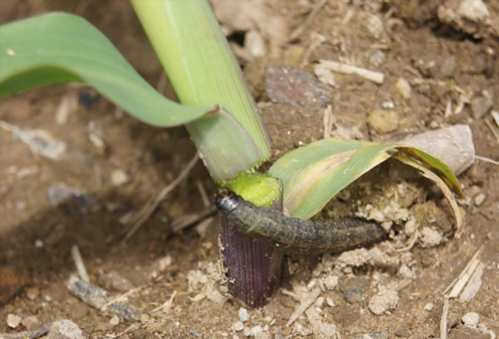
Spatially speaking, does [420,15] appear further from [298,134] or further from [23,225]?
[23,225]

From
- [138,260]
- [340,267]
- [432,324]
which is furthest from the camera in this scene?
[138,260]

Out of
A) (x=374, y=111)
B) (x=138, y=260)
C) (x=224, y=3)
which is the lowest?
(x=138, y=260)

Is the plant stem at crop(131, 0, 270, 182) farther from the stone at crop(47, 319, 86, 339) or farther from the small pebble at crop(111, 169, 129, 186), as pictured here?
the small pebble at crop(111, 169, 129, 186)

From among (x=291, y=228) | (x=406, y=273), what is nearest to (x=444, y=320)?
(x=406, y=273)

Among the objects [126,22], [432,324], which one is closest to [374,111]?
[432,324]

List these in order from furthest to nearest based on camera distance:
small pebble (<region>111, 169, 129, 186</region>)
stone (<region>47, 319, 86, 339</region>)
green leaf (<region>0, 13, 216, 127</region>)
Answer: small pebble (<region>111, 169, 129, 186</region>) → stone (<region>47, 319, 86, 339</region>) → green leaf (<region>0, 13, 216, 127</region>)

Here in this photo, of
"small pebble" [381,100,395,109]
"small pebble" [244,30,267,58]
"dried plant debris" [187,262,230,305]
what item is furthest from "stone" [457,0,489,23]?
"dried plant debris" [187,262,230,305]
